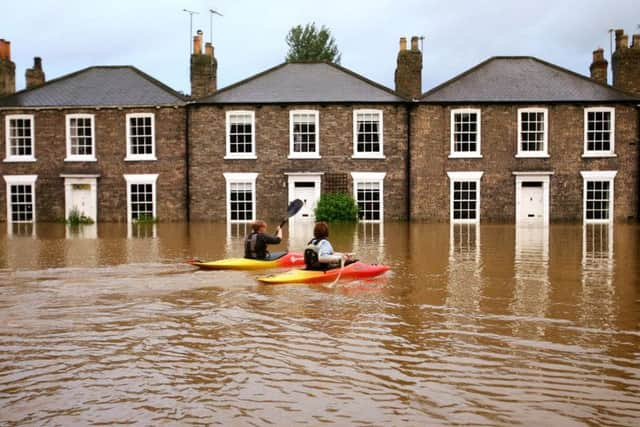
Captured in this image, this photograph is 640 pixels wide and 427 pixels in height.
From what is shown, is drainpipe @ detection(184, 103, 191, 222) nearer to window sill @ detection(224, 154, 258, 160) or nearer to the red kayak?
window sill @ detection(224, 154, 258, 160)

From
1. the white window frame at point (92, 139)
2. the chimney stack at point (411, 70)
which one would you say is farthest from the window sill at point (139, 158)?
the chimney stack at point (411, 70)

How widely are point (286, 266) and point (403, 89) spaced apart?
1734cm

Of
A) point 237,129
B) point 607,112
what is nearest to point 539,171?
point 607,112

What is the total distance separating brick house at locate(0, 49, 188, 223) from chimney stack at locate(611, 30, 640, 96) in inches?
761

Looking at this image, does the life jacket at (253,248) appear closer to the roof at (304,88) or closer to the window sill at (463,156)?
the roof at (304,88)

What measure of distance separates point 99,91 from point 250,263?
20258 millimetres

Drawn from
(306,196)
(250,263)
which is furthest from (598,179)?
(250,263)

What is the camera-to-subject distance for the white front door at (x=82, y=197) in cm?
2808

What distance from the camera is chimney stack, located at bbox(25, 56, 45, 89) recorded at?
3084 centimetres

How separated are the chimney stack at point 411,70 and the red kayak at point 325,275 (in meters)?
18.0

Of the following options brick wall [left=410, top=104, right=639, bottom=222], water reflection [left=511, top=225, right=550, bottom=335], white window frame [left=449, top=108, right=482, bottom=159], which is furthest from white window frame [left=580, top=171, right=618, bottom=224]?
water reflection [left=511, top=225, right=550, bottom=335]

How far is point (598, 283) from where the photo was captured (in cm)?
1027

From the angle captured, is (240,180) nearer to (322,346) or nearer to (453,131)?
(453,131)

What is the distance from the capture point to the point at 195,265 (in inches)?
480
